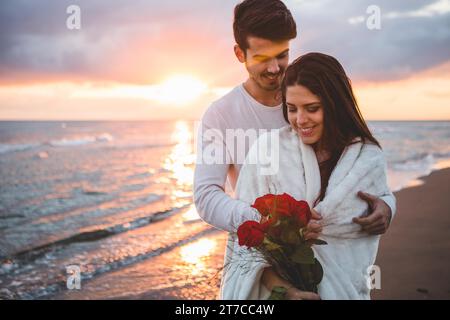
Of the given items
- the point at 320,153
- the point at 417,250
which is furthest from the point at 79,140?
the point at 320,153

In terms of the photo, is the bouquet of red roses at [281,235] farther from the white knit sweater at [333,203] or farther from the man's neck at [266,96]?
the man's neck at [266,96]

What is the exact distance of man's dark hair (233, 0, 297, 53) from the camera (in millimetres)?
2332

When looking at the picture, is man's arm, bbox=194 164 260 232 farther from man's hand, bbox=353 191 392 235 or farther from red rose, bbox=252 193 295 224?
man's hand, bbox=353 191 392 235

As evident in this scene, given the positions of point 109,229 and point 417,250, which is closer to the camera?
point 417,250

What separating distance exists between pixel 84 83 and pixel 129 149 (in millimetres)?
13645

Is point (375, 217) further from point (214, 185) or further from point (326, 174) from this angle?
point (214, 185)

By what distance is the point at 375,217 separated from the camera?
6.31ft

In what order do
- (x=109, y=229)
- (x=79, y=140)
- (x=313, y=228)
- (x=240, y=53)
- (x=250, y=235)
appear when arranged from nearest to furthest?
(x=250, y=235), (x=313, y=228), (x=240, y=53), (x=109, y=229), (x=79, y=140)

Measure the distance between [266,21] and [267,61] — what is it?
0.18 meters

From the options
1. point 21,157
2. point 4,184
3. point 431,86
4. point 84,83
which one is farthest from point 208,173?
point 21,157

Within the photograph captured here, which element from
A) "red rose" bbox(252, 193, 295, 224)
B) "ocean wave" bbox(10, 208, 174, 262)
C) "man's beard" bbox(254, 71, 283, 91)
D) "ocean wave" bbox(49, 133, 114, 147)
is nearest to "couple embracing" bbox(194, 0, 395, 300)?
"red rose" bbox(252, 193, 295, 224)

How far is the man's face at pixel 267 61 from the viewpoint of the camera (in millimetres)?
2345

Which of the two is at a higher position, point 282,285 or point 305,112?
point 305,112

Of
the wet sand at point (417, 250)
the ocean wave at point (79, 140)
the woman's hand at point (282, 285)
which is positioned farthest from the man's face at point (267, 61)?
the ocean wave at point (79, 140)
